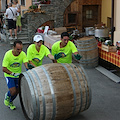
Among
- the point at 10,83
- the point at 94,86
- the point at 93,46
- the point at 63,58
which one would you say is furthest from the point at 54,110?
the point at 93,46

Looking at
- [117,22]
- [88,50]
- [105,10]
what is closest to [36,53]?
[88,50]

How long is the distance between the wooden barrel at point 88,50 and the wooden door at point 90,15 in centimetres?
836

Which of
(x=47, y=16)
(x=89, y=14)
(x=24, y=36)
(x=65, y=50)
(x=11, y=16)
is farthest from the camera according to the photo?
(x=89, y=14)

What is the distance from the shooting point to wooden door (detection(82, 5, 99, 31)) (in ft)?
62.0

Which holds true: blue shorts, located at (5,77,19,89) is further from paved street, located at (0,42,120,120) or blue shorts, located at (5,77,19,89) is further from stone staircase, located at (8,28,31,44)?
stone staircase, located at (8,28,31,44)

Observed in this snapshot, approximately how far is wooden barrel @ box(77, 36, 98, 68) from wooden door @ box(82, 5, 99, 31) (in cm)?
836

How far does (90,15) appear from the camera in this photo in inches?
750


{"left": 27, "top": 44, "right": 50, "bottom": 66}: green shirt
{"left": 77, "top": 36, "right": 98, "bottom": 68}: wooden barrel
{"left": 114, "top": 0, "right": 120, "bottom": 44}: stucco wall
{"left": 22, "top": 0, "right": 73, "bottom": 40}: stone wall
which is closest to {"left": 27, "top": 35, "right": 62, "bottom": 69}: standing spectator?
{"left": 27, "top": 44, "right": 50, "bottom": 66}: green shirt

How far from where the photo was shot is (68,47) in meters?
A: 7.54

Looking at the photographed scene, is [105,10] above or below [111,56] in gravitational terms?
above

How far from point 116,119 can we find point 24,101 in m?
2.01

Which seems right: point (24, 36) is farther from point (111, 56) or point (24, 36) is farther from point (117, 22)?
point (111, 56)

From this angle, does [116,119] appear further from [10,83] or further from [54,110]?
[10,83]

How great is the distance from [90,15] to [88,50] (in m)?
8.73
